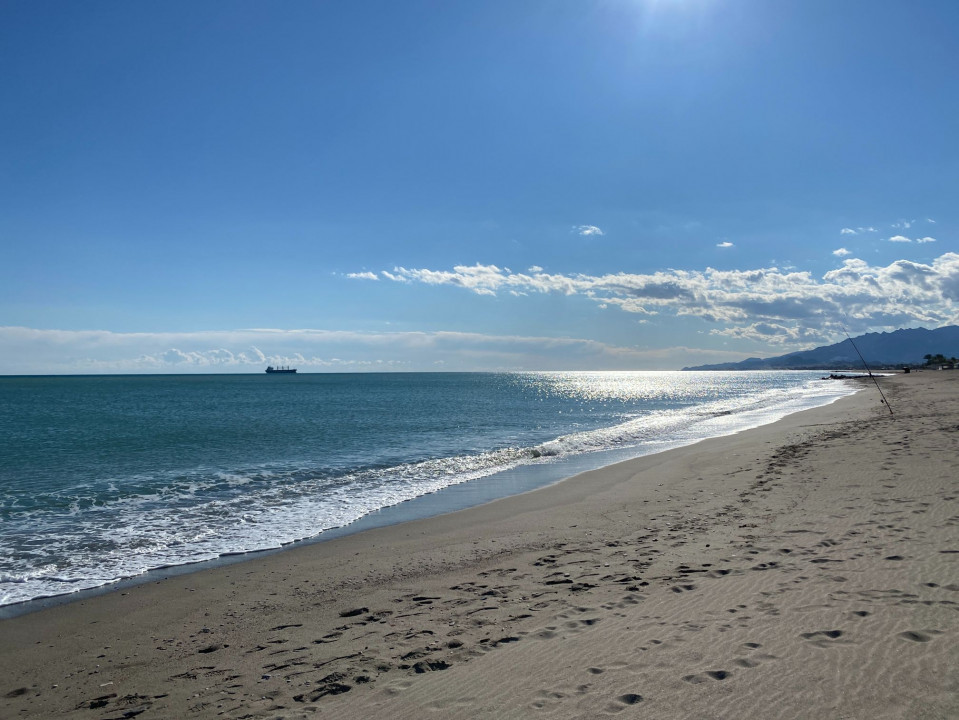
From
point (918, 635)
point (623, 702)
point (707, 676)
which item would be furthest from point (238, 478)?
point (918, 635)

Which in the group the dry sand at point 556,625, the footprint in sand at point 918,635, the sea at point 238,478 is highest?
the footprint in sand at point 918,635

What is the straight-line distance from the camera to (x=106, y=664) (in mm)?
6832

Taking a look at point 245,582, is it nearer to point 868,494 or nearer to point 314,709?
point 314,709

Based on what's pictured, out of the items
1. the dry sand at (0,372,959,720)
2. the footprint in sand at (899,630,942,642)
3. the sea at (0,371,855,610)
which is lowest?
the sea at (0,371,855,610)

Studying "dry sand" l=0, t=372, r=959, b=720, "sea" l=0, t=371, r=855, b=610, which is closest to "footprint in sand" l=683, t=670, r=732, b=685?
"dry sand" l=0, t=372, r=959, b=720

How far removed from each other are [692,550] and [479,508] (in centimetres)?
685

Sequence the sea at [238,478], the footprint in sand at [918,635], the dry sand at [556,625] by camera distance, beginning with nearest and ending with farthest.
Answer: the dry sand at [556,625]
the footprint in sand at [918,635]
the sea at [238,478]

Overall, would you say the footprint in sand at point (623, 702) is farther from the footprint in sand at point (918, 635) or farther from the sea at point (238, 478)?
the sea at point (238, 478)

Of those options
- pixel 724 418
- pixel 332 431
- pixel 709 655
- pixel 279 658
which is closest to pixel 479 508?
pixel 279 658

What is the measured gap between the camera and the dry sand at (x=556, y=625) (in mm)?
4926

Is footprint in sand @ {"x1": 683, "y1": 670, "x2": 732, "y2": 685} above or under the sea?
above

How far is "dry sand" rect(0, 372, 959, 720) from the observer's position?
4.93 m

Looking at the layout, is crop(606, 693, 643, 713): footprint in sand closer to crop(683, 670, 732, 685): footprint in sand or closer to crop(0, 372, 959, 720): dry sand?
crop(0, 372, 959, 720): dry sand

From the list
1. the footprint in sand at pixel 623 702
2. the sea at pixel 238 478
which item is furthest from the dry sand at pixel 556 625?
the sea at pixel 238 478
